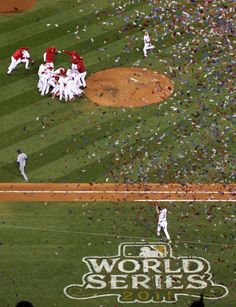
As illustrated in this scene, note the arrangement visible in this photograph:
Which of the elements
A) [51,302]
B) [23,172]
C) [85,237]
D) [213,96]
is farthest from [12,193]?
[213,96]

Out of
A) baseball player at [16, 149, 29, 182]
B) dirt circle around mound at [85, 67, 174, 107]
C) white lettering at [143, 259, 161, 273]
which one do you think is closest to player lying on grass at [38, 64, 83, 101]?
dirt circle around mound at [85, 67, 174, 107]

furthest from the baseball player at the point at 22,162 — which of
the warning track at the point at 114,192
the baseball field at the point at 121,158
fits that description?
the warning track at the point at 114,192

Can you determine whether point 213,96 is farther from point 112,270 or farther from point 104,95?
point 112,270

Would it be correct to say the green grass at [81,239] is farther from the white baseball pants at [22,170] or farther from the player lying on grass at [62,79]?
the player lying on grass at [62,79]

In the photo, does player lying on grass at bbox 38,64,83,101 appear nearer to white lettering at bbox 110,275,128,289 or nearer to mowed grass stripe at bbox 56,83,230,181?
mowed grass stripe at bbox 56,83,230,181

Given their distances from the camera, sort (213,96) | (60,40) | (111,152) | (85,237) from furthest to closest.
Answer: (60,40) → (213,96) → (111,152) → (85,237)

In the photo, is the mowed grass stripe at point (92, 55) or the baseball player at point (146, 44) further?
the baseball player at point (146, 44)
